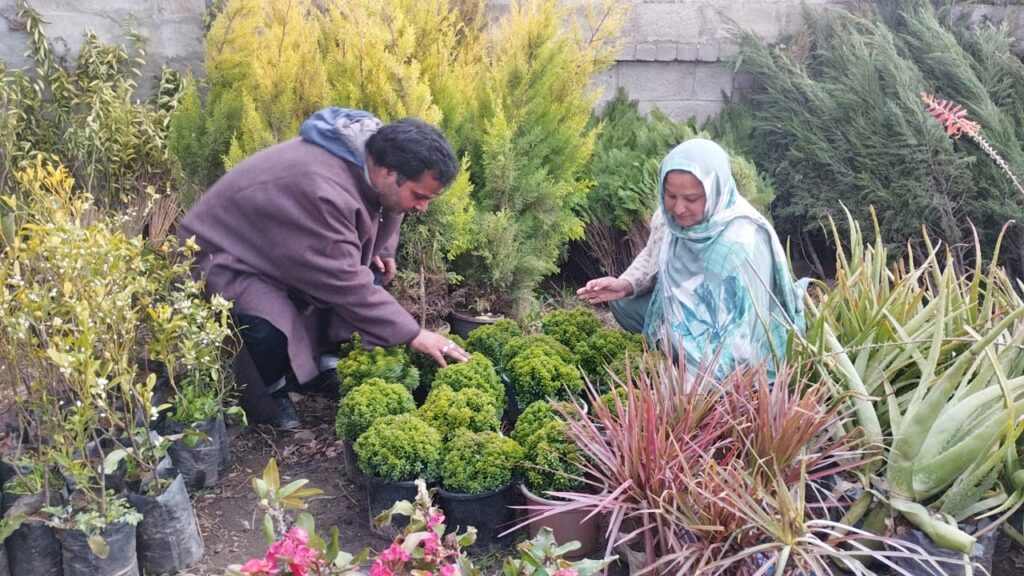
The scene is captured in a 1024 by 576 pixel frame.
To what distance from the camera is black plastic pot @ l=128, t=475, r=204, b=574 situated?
268 centimetres

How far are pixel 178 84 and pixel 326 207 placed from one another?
2477mm

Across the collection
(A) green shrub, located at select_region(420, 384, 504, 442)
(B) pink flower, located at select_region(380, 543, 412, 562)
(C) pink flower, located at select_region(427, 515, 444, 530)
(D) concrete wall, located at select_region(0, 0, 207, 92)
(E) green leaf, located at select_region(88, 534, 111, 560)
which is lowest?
(E) green leaf, located at select_region(88, 534, 111, 560)

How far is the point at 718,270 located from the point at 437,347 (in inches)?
45.0

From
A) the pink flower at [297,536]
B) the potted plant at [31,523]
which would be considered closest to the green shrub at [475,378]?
the potted plant at [31,523]

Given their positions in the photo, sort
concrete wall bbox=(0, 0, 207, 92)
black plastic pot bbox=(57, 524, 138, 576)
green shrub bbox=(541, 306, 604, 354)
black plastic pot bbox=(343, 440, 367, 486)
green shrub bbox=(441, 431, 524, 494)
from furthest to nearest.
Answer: concrete wall bbox=(0, 0, 207, 92) → green shrub bbox=(541, 306, 604, 354) → black plastic pot bbox=(343, 440, 367, 486) → green shrub bbox=(441, 431, 524, 494) → black plastic pot bbox=(57, 524, 138, 576)

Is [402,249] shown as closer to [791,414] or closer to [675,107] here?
[791,414]

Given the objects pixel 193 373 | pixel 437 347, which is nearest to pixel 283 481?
pixel 193 373

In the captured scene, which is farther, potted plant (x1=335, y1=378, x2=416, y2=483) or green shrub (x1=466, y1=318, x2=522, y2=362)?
green shrub (x1=466, y1=318, x2=522, y2=362)

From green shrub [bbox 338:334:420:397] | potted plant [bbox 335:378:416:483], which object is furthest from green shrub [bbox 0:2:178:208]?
potted plant [bbox 335:378:416:483]

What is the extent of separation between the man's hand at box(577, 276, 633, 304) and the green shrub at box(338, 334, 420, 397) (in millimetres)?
816

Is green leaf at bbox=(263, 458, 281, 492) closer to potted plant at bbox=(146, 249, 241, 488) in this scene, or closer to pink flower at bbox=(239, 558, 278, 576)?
pink flower at bbox=(239, 558, 278, 576)

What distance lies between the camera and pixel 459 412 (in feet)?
9.87

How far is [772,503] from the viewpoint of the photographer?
90.7 inches

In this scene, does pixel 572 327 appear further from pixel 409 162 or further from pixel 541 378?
pixel 409 162
